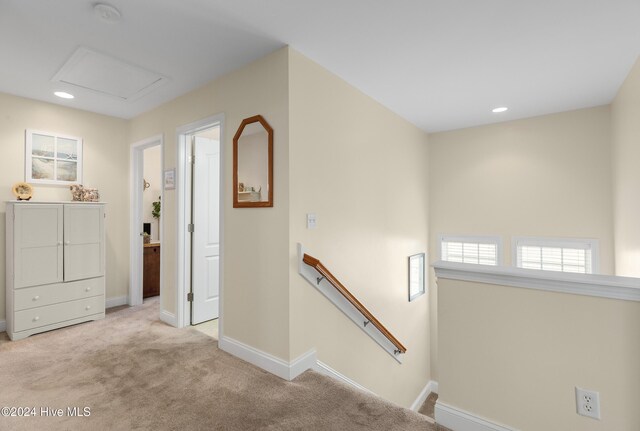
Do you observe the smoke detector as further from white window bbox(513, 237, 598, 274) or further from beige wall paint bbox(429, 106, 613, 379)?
white window bbox(513, 237, 598, 274)

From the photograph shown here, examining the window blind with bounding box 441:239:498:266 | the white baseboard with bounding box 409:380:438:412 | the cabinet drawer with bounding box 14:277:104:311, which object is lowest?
the white baseboard with bounding box 409:380:438:412

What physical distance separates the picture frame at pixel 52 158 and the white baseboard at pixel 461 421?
4455mm

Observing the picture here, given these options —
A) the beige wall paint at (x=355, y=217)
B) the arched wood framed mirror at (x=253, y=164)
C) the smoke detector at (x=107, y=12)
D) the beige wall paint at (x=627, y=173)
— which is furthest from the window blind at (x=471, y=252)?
the smoke detector at (x=107, y=12)

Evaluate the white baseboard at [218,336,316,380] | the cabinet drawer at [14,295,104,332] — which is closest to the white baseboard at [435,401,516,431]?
the white baseboard at [218,336,316,380]

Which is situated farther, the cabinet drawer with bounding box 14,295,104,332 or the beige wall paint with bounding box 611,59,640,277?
the cabinet drawer with bounding box 14,295,104,332

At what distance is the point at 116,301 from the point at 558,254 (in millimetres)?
5934

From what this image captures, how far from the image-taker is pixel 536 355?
5.49 ft

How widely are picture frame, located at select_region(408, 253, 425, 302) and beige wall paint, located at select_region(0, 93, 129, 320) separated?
398 cm

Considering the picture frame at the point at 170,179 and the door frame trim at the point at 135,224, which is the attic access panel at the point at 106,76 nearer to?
the picture frame at the point at 170,179

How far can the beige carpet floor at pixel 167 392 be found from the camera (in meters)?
1.88

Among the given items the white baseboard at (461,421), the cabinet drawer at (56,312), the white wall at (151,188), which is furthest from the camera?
the white wall at (151,188)

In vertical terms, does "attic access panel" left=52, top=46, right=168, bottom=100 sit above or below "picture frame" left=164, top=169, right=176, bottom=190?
above

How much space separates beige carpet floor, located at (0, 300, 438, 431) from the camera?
74.0 inches

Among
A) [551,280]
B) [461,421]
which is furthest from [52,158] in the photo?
[551,280]
